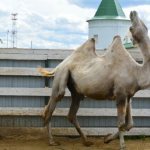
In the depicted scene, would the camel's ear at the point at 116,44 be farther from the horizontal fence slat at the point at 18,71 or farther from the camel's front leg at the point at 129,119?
the horizontal fence slat at the point at 18,71

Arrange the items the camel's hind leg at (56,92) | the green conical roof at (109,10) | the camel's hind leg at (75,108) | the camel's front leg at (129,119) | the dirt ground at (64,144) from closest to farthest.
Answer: the camel's front leg at (129,119) < the dirt ground at (64,144) < the camel's hind leg at (56,92) < the camel's hind leg at (75,108) < the green conical roof at (109,10)

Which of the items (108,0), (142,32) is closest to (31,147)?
(142,32)

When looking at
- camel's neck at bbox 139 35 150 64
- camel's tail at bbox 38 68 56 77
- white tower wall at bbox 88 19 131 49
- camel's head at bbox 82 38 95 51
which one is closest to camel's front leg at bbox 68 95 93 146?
camel's tail at bbox 38 68 56 77

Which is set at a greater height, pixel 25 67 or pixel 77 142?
pixel 25 67

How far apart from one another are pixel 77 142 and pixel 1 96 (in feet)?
5.84

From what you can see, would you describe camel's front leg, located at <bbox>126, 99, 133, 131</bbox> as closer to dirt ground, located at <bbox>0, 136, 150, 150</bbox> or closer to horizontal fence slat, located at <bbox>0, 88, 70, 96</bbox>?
dirt ground, located at <bbox>0, 136, 150, 150</bbox>

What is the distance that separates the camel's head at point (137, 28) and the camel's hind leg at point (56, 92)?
149 cm

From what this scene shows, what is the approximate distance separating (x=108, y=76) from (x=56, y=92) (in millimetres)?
1129

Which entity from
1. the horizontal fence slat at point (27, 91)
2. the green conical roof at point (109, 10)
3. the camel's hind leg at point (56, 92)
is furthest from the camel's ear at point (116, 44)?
the green conical roof at point (109, 10)

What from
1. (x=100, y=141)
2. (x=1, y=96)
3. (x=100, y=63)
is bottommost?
(x=100, y=141)

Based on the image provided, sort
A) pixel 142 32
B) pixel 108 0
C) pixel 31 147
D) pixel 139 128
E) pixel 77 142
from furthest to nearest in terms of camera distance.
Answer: pixel 108 0, pixel 139 128, pixel 77 142, pixel 31 147, pixel 142 32

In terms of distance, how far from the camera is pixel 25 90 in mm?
10586

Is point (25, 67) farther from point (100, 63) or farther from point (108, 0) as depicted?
point (108, 0)

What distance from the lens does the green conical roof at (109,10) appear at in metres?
46.1
